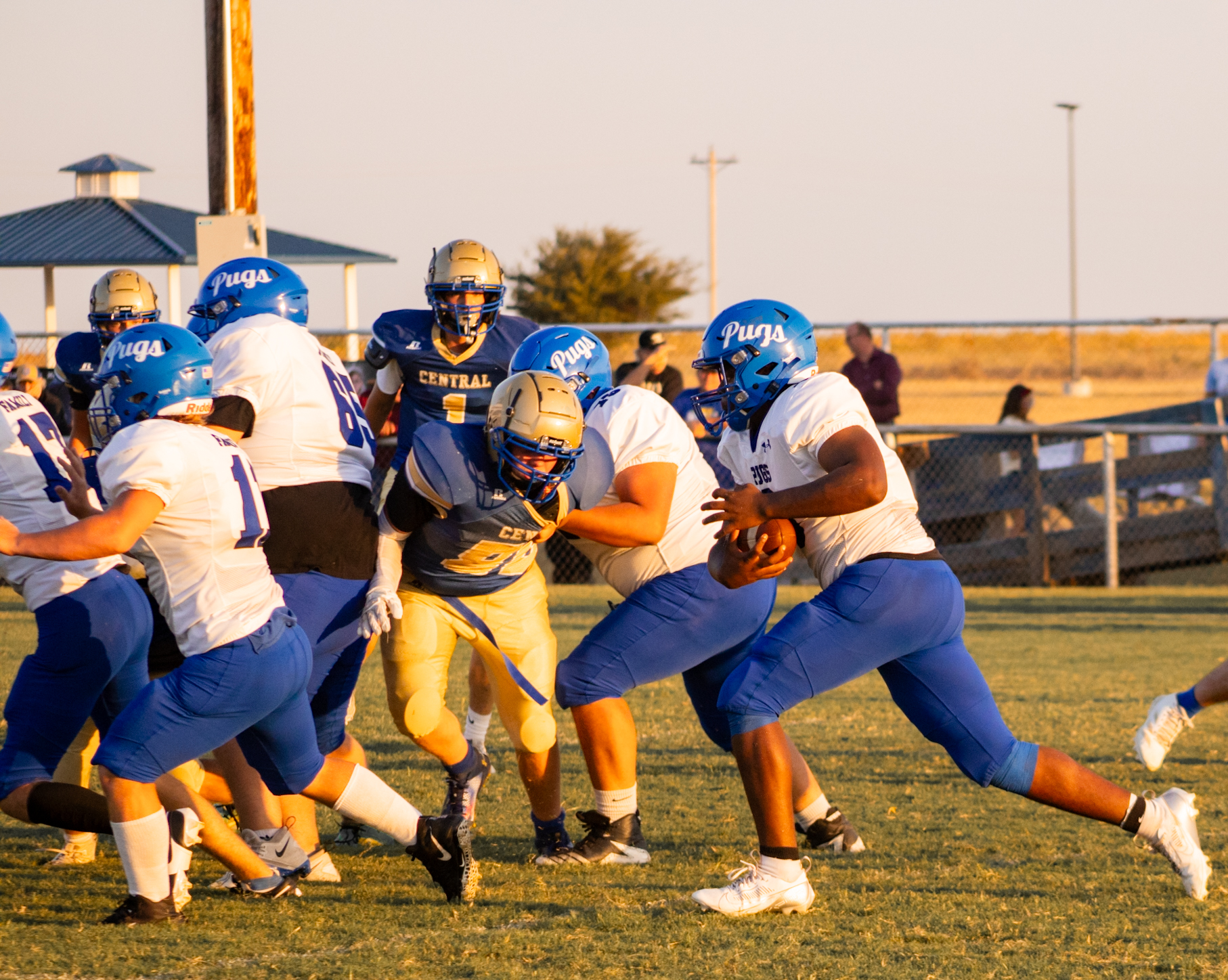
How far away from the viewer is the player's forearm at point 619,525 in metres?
4.52

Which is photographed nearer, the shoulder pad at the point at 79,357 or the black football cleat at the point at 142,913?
the black football cleat at the point at 142,913

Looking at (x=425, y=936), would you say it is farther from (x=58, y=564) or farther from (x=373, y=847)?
(x=58, y=564)

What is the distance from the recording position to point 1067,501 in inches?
Result: 521

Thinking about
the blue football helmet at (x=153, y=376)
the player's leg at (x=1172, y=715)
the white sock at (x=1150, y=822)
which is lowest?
the white sock at (x=1150, y=822)

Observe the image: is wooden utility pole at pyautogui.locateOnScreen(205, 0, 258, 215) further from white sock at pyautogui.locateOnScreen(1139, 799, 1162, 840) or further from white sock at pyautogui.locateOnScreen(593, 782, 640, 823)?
white sock at pyautogui.locateOnScreen(1139, 799, 1162, 840)

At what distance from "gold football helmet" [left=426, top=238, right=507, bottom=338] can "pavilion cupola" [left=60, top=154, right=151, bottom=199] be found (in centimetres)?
1371

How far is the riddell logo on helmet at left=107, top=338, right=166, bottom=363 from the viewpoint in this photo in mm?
4051

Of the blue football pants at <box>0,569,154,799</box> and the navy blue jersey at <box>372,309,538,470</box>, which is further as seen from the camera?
the navy blue jersey at <box>372,309,538,470</box>

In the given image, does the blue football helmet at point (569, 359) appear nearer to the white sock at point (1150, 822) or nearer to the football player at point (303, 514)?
the football player at point (303, 514)

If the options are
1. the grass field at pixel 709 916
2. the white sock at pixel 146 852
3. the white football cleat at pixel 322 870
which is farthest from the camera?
the white football cleat at pixel 322 870

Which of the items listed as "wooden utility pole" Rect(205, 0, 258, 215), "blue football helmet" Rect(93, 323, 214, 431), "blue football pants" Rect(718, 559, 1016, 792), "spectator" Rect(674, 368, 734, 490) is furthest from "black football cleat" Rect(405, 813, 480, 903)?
"wooden utility pole" Rect(205, 0, 258, 215)

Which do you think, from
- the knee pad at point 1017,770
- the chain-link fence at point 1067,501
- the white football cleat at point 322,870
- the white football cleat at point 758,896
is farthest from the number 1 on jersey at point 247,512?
the chain-link fence at point 1067,501

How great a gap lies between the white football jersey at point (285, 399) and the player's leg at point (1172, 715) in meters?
2.85

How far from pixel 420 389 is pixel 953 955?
8.94 feet
